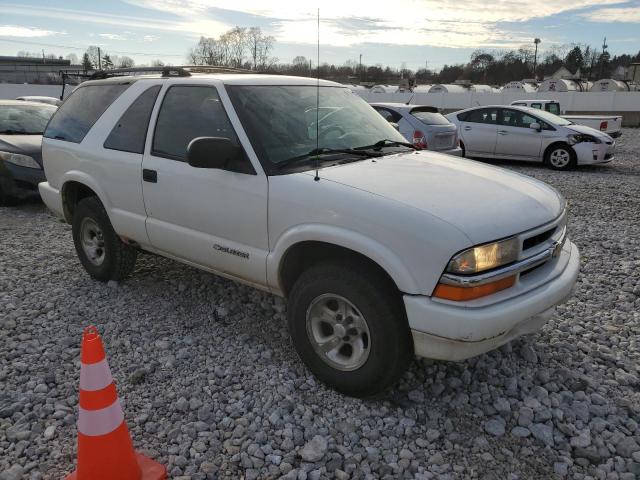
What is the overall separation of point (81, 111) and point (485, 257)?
392 cm

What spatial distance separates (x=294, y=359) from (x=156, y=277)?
6.81 feet

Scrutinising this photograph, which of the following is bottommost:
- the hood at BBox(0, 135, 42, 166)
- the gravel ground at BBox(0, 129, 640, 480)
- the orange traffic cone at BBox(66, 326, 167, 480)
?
the gravel ground at BBox(0, 129, 640, 480)

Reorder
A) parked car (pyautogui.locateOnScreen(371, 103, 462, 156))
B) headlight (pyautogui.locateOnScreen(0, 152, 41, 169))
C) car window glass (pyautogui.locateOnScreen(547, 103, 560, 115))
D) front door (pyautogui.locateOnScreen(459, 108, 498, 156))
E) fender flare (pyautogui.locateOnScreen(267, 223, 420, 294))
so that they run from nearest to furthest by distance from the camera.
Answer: fender flare (pyautogui.locateOnScreen(267, 223, 420, 294)) < headlight (pyautogui.locateOnScreen(0, 152, 41, 169)) < parked car (pyautogui.locateOnScreen(371, 103, 462, 156)) < front door (pyautogui.locateOnScreen(459, 108, 498, 156)) < car window glass (pyautogui.locateOnScreen(547, 103, 560, 115))

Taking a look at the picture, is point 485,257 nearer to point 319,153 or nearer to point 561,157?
point 319,153

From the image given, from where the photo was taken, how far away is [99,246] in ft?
15.9

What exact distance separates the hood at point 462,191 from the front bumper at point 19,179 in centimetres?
637

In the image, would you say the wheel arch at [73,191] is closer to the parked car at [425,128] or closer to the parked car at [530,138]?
the parked car at [425,128]

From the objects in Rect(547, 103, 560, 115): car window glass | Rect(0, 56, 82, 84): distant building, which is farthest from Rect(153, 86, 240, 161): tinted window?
Rect(0, 56, 82, 84): distant building

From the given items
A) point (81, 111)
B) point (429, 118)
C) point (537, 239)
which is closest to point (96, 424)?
point (537, 239)

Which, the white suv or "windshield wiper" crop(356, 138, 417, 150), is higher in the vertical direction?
"windshield wiper" crop(356, 138, 417, 150)

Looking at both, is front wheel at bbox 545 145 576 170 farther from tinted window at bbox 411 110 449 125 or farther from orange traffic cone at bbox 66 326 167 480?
orange traffic cone at bbox 66 326 167 480

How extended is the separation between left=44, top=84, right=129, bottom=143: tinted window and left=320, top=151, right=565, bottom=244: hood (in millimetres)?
2462

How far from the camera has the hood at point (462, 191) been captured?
2.73 m

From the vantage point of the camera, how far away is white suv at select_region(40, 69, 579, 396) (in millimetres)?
2668
